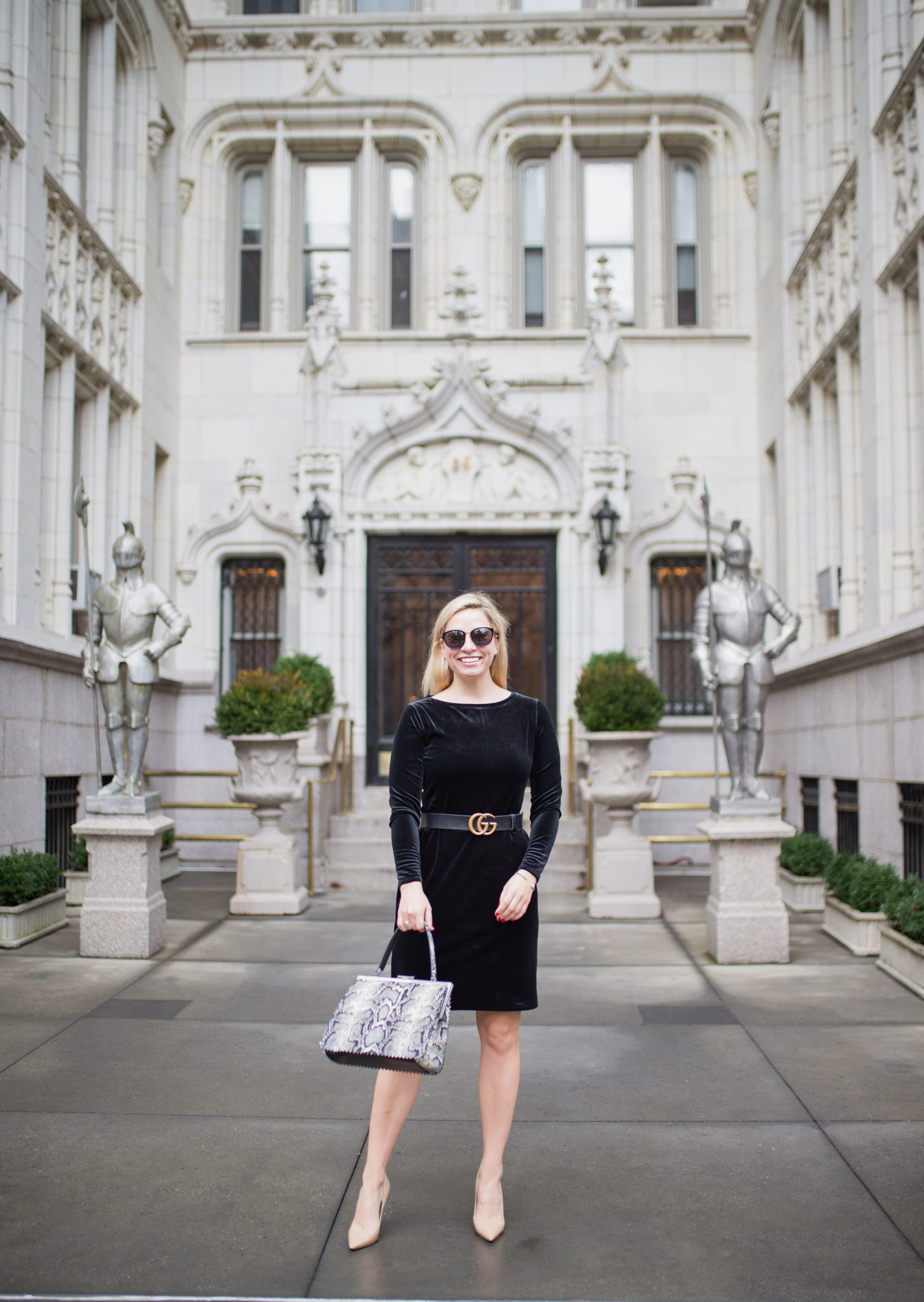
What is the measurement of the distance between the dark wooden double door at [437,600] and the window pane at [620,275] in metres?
4.08

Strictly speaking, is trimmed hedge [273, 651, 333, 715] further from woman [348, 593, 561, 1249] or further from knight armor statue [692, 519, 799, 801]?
woman [348, 593, 561, 1249]

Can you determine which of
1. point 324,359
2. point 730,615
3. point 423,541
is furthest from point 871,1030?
point 324,359

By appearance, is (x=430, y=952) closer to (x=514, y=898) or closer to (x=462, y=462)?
(x=514, y=898)

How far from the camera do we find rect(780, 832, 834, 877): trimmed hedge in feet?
34.8

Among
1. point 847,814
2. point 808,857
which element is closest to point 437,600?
point 847,814

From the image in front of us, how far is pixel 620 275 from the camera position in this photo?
1614 cm

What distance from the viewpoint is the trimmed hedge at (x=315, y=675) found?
41.2 feet

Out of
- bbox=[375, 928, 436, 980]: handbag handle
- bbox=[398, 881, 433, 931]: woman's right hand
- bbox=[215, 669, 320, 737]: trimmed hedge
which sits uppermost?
bbox=[215, 669, 320, 737]: trimmed hedge

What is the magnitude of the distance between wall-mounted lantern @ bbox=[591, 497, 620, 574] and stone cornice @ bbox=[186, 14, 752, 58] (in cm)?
696

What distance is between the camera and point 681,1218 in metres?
3.90

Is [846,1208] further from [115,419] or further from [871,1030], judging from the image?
[115,419]

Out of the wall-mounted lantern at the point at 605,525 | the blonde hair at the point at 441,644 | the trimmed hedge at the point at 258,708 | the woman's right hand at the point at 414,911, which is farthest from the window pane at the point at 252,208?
the woman's right hand at the point at 414,911

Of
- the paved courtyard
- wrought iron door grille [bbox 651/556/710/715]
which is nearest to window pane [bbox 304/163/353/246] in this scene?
wrought iron door grille [bbox 651/556/710/715]

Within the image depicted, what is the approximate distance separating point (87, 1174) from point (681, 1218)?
2210 millimetres
